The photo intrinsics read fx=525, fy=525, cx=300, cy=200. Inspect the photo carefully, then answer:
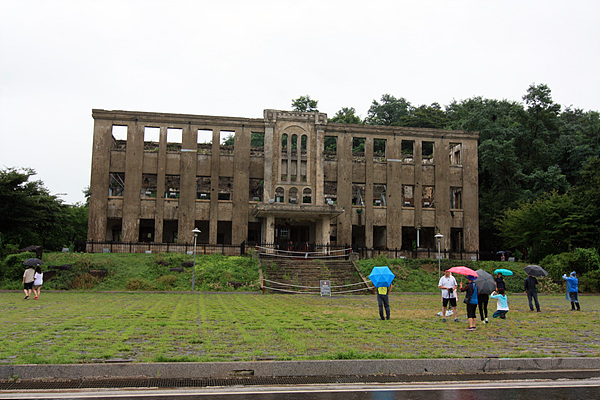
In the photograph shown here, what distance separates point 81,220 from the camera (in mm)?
55844

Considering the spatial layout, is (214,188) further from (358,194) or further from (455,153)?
(455,153)

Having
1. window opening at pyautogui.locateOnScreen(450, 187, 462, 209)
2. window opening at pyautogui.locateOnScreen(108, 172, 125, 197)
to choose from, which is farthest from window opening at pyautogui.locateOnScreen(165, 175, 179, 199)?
window opening at pyautogui.locateOnScreen(450, 187, 462, 209)

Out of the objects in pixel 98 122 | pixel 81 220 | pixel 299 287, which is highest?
pixel 98 122

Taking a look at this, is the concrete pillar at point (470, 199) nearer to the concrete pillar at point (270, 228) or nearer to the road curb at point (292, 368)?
the concrete pillar at point (270, 228)

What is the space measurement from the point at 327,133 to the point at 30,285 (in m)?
28.6

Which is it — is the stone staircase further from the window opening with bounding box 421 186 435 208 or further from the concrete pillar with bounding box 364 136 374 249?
the window opening with bounding box 421 186 435 208

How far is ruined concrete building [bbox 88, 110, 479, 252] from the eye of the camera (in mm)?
42156

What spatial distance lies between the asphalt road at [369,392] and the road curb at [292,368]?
64cm

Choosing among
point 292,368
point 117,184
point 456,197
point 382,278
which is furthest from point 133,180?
point 292,368

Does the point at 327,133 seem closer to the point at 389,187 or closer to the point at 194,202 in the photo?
the point at 389,187

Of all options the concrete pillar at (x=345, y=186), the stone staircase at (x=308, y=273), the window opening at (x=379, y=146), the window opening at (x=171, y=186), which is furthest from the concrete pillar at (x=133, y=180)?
the window opening at (x=379, y=146)

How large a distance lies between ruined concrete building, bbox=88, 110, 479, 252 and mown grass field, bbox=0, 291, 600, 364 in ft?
80.1

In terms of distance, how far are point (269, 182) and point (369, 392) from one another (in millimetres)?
35851

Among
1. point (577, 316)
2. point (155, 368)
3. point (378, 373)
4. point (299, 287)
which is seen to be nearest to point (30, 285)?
point (299, 287)
